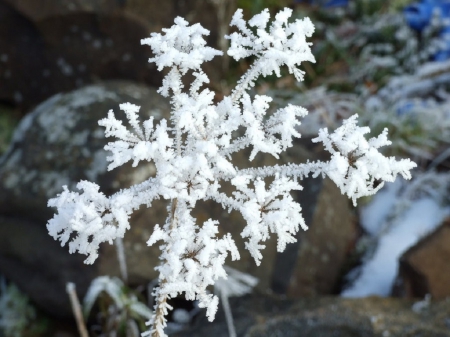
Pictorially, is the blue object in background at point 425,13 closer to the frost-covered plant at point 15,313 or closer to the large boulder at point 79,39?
the large boulder at point 79,39

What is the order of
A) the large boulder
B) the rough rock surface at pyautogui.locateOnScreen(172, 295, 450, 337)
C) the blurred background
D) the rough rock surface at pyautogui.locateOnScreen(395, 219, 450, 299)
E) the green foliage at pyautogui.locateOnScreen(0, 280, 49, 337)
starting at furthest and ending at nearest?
the large boulder < the green foliage at pyautogui.locateOnScreen(0, 280, 49, 337) < the rough rock surface at pyautogui.locateOnScreen(395, 219, 450, 299) < the blurred background < the rough rock surface at pyautogui.locateOnScreen(172, 295, 450, 337)

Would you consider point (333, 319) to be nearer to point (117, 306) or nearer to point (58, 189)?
point (117, 306)

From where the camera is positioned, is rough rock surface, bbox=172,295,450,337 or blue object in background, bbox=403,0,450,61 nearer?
rough rock surface, bbox=172,295,450,337

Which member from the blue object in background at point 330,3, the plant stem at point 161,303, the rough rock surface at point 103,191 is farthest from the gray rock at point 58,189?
the blue object in background at point 330,3

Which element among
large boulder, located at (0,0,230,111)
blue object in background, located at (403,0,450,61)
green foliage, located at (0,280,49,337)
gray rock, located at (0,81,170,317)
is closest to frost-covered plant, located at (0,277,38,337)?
green foliage, located at (0,280,49,337)

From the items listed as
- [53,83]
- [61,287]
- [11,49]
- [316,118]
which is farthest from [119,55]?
[61,287]

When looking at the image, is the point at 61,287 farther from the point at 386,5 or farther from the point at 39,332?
the point at 386,5

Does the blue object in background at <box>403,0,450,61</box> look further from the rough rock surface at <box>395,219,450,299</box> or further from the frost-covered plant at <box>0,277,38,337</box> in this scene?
the frost-covered plant at <box>0,277,38,337</box>
